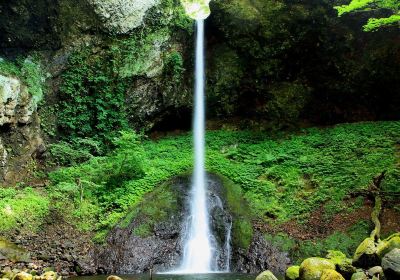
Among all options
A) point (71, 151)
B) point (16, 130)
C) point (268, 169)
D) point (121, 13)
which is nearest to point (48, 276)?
point (16, 130)

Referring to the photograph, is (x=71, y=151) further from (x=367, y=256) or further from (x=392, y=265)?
(x=392, y=265)

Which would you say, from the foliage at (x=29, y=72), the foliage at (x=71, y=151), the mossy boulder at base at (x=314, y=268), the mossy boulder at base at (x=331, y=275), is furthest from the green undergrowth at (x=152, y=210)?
the foliage at (x=29, y=72)

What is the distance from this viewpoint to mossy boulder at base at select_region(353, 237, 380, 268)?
9023 millimetres

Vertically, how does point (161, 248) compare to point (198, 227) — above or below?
below

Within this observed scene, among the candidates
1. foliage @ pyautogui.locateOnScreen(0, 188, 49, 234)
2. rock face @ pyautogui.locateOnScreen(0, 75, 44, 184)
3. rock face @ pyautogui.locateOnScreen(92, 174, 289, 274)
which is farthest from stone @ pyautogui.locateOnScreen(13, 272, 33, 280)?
rock face @ pyautogui.locateOnScreen(0, 75, 44, 184)

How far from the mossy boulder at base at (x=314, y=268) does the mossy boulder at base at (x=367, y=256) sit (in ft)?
2.26

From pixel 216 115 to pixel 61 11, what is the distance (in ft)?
28.0

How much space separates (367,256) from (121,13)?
1420cm

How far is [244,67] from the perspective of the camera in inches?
817

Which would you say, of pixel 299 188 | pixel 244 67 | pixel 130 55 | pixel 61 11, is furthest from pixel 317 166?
pixel 61 11

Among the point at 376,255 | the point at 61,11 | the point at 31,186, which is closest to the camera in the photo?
the point at 376,255

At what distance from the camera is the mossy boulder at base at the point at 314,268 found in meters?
8.69

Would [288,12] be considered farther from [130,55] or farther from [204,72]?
[130,55]

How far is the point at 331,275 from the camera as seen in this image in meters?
8.28
